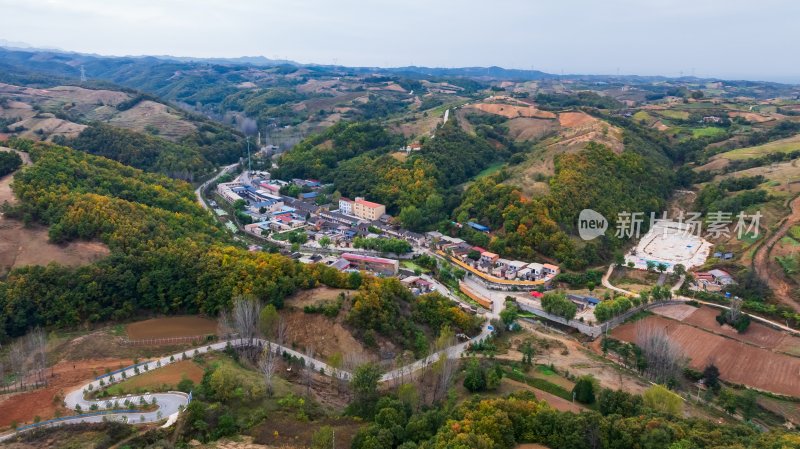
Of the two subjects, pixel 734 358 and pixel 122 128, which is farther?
Answer: pixel 122 128

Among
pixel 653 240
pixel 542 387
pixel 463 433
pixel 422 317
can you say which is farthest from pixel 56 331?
pixel 653 240

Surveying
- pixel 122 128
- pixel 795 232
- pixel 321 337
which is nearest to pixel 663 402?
pixel 321 337

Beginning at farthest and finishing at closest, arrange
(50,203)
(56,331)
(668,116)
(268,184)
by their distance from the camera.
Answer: (668,116), (268,184), (50,203), (56,331)

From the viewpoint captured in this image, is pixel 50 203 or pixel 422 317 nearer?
pixel 422 317

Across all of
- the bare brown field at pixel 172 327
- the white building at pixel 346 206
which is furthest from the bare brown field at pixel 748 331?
the white building at pixel 346 206

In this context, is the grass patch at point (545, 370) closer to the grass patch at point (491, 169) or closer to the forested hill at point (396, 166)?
the forested hill at point (396, 166)

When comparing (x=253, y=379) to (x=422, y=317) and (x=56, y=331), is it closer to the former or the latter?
(x=422, y=317)

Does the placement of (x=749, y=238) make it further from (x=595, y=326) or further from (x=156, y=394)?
(x=156, y=394)

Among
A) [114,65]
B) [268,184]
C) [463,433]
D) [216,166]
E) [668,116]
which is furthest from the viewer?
[114,65]
